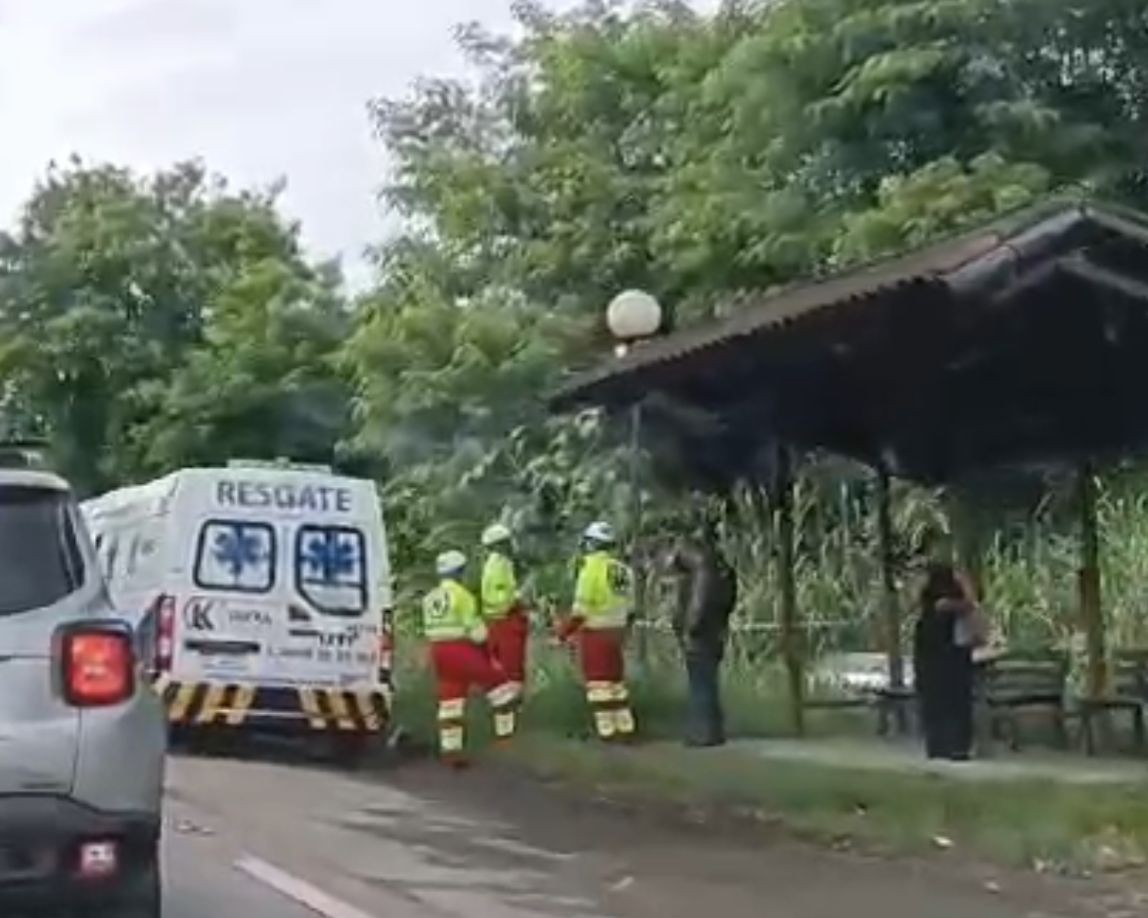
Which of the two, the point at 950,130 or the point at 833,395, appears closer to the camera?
the point at 833,395

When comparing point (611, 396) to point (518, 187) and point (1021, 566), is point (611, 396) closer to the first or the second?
point (1021, 566)

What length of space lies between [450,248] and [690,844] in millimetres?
21192

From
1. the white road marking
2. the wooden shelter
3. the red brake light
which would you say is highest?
the wooden shelter

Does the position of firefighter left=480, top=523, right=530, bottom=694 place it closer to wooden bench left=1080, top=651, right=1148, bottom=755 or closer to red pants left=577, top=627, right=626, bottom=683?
red pants left=577, top=627, right=626, bottom=683

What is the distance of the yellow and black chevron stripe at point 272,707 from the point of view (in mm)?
21188

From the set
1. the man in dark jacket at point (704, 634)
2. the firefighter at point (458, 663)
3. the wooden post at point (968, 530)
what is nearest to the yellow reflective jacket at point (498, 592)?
the firefighter at point (458, 663)

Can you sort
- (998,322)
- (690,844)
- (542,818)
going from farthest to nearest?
(998,322)
(542,818)
(690,844)

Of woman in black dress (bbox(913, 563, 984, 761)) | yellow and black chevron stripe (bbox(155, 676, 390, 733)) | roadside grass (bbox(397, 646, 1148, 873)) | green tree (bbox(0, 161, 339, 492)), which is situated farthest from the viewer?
green tree (bbox(0, 161, 339, 492))

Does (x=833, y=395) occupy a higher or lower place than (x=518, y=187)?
lower

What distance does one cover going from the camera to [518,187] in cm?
3397

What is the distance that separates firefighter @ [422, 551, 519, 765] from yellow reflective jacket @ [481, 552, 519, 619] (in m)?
0.43

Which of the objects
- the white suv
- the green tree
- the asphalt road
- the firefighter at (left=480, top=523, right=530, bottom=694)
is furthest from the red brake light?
the green tree

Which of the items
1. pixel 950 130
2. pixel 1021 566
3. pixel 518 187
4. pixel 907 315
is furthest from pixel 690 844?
pixel 518 187

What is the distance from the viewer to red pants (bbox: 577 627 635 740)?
20.3 metres
